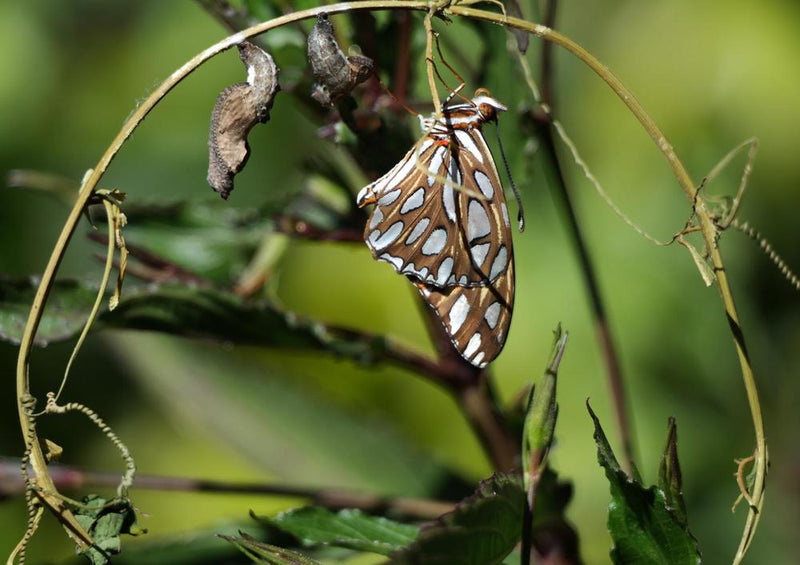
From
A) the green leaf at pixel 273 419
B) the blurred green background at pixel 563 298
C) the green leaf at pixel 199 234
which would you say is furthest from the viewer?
the blurred green background at pixel 563 298

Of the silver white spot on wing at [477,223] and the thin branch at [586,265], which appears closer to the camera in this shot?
the silver white spot on wing at [477,223]

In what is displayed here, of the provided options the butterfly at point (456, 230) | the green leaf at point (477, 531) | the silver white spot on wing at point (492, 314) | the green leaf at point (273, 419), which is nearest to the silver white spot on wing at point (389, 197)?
the butterfly at point (456, 230)

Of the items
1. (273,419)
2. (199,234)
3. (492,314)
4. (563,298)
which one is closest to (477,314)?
(492,314)

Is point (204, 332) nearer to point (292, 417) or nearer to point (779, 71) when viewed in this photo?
point (292, 417)

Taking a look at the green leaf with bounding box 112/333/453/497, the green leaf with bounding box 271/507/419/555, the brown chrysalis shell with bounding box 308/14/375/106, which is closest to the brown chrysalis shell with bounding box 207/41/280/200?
the brown chrysalis shell with bounding box 308/14/375/106

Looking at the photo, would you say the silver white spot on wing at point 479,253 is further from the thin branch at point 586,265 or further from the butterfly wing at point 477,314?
the thin branch at point 586,265

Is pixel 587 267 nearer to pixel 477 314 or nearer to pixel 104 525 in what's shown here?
pixel 477 314

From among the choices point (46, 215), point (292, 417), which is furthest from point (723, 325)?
Result: point (46, 215)
